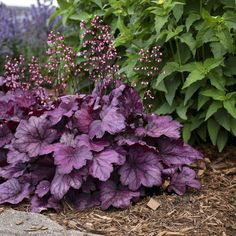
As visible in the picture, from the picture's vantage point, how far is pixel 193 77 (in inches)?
153

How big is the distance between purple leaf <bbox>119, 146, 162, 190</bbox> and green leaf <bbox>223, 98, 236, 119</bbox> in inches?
30.7

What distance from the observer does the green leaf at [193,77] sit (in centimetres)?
387

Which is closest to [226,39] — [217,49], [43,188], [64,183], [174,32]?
[217,49]

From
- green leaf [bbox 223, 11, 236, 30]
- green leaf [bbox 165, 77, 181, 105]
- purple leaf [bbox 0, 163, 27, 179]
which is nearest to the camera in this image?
purple leaf [bbox 0, 163, 27, 179]

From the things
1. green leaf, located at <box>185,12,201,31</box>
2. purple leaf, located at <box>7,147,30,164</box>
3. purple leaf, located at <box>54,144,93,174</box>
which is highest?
green leaf, located at <box>185,12,201,31</box>

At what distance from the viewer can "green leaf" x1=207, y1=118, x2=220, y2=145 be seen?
165 inches

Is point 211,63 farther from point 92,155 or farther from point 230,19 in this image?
point 92,155

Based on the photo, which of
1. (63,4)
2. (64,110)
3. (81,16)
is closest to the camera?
(64,110)

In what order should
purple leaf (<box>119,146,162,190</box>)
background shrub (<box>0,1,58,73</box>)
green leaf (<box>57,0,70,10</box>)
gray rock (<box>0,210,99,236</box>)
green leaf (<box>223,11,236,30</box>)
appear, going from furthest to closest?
background shrub (<box>0,1,58,73</box>)
green leaf (<box>57,0,70,10</box>)
green leaf (<box>223,11,236,30</box>)
purple leaf (<box>119,146,162,190</box>)
gray rock (<box>0,210,99,236</box>)

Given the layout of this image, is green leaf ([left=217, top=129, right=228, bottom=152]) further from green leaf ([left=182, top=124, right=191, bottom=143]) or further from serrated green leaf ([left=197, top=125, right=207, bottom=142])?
green leaf ([left=182, top=124, right=191, bottom=143])

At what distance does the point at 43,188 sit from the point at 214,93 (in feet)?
4.77

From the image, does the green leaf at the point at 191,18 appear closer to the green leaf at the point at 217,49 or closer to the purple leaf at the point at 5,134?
the green leaf at the point at 217,49

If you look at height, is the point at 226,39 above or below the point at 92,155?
above

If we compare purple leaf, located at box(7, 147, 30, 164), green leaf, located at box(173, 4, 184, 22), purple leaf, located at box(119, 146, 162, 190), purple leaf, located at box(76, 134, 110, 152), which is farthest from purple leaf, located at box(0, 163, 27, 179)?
green leaf, located at box(173, 4, 184, 22)
